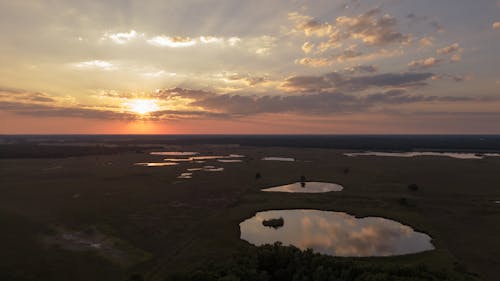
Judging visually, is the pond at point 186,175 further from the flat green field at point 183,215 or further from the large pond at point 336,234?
the large pond at point 336,234

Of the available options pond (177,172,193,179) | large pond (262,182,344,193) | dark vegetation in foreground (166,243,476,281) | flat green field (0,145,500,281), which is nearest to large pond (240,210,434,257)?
flat green field (0,145,500,281)

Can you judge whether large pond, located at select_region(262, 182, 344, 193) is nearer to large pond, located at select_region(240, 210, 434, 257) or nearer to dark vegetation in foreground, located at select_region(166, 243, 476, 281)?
large pond, located at select_region(240, 210, 434, 257)

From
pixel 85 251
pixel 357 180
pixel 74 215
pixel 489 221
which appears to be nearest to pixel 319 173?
pixel 357 180

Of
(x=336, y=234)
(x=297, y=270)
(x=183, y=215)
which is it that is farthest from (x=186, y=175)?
(x=297, y=270)

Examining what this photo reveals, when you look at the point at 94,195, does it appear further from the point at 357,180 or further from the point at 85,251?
the point at 357,180

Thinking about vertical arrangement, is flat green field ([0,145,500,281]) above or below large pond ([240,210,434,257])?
above

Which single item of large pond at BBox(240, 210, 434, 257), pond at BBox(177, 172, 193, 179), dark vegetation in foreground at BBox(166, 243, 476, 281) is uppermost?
dark vegetation in foreground at BBox(166, 243, 476, 281)

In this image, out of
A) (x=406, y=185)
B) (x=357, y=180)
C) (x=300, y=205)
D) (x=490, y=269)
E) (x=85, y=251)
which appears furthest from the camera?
(x=357, y=180)

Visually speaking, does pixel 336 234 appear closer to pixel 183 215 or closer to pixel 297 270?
pixel 297 270
